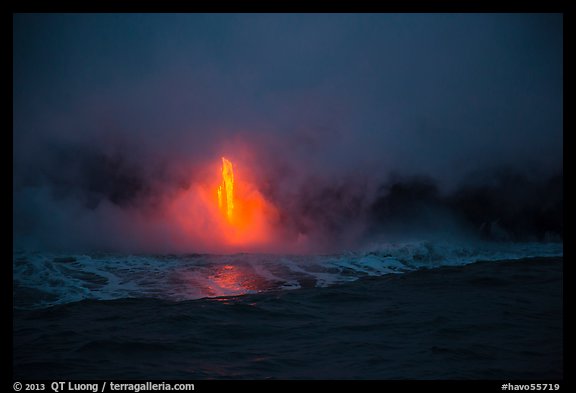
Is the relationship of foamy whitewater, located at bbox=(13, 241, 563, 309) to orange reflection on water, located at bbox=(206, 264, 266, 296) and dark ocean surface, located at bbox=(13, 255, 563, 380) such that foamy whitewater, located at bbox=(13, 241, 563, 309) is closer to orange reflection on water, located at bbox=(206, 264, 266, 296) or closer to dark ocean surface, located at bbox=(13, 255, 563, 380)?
orange reflection on water, located at bbox=(206, 264, 266, 296)

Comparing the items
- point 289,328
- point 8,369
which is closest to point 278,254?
point 289,328

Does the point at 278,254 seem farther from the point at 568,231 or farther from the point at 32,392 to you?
the point at 32,392

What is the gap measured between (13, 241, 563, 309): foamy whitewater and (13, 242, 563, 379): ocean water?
8 centimetres

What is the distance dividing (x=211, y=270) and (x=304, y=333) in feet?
22.9

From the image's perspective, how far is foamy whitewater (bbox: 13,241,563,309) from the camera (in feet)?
35.3

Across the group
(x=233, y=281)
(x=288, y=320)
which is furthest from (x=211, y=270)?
(x=288, y=320)

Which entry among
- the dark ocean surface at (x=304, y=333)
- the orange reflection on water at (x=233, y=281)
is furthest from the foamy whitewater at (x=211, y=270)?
the dark ocean surface at (x=304, y=333)

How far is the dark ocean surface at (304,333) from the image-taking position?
577 cm

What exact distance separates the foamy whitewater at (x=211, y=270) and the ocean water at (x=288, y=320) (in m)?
0.08

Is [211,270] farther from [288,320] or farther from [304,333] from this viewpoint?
[304,333]

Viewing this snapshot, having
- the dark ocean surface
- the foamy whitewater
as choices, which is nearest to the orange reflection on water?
the foamy whitewater

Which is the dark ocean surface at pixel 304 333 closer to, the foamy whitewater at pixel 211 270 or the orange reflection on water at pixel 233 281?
the orange reflection on water at pixel 233 281

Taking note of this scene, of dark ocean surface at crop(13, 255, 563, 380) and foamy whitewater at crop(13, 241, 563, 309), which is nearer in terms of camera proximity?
dark ocean surface at crop(13, 255, 563, 380)

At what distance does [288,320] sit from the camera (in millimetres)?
8211
